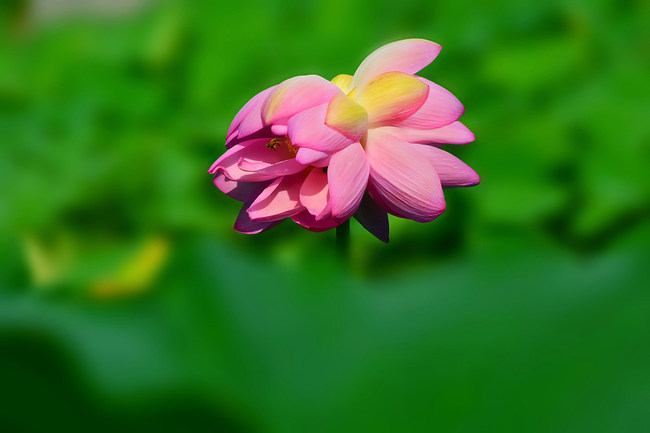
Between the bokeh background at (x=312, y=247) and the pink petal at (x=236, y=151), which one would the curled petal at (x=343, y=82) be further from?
the bokeh background at (x=312, y=247)

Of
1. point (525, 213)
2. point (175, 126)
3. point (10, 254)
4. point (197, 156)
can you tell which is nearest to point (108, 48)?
point (175, 126)

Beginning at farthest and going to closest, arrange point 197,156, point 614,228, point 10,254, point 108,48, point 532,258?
point 108,48, point 197,156, point 614,228, point 10,254, point 532,258

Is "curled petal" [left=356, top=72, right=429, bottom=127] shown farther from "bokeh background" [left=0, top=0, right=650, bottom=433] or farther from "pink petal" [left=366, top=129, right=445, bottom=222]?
"bokeh background" [left=0, top=0, right=650, bottom=433]

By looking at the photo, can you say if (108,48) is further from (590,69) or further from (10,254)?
(590,69)

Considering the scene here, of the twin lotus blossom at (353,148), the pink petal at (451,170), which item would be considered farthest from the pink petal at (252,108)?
the pink petal at (451,170)

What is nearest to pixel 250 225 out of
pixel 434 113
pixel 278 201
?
pixel 278 201

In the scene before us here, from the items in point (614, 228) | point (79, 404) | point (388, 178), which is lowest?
point (614, 228)

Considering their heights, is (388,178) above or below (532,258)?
above
